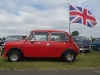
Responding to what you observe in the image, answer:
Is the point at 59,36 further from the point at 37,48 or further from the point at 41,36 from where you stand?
the point at 37,48

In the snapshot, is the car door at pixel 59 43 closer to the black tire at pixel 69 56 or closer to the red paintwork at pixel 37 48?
the red paintwork at pixel 37 48

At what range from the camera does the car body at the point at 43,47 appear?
40.2 ft

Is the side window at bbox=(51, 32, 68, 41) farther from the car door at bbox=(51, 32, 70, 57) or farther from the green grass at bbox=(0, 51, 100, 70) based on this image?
the green grass at bbox=(0, 51, 100, 70)

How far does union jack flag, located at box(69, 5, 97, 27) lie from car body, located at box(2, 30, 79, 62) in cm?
169

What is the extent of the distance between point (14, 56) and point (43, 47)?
1.79m

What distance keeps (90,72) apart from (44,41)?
404 centimetres

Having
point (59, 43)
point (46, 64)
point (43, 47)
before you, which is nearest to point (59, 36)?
point (59, 43)

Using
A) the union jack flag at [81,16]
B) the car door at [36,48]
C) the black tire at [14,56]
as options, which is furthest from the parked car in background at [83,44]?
the black tire at [14,56]

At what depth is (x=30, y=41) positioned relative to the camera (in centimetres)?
1238

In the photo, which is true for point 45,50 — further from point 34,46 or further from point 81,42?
point 81,42

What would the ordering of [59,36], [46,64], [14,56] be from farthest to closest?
[59,36] < [14,56] < [46,64]

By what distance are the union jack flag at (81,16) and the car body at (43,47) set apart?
5.53 feet

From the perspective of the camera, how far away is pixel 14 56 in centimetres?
1228

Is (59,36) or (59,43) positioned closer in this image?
(59,43)
